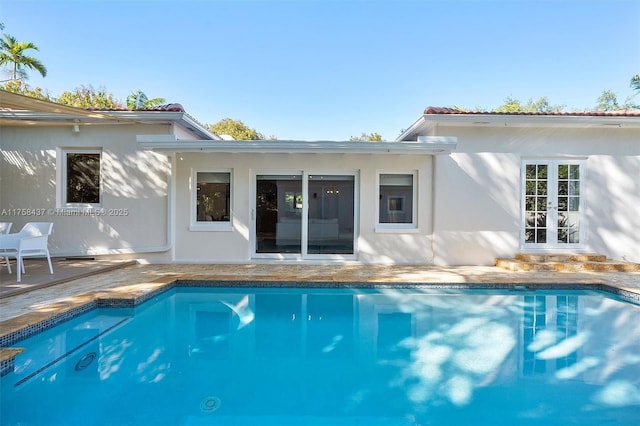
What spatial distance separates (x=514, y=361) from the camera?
4.95 meters

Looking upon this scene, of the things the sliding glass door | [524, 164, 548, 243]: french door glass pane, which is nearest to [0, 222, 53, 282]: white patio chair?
the sliding glass door

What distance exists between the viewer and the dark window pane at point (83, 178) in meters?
10.4

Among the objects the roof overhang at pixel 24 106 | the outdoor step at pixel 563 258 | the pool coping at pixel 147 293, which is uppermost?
the roof overhang at pixel 24 106

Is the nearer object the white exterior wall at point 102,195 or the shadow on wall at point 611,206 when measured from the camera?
the white exterior wall at point 102,195

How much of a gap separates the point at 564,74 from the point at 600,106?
26.5m

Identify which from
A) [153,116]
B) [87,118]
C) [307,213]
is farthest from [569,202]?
[87,118]

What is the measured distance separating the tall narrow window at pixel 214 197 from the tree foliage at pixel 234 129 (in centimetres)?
2810

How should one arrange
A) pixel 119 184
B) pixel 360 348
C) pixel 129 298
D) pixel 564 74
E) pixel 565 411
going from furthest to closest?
pixel 564 74
pixel 119 184
pixel 129 298
pixel 360 348
pixel 565 411

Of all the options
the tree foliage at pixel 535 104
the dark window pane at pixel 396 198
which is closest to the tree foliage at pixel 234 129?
the dark window pane at pixel 396 198

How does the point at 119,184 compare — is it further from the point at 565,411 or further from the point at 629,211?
the point at 629,211

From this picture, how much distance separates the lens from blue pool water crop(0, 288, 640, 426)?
3.71m

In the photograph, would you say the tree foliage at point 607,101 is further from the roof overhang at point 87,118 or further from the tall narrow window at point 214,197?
the roof overhang at point 87,118

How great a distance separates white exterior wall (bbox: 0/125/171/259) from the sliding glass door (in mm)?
2805

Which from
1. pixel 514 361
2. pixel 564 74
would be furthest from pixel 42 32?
pixel 564 74
